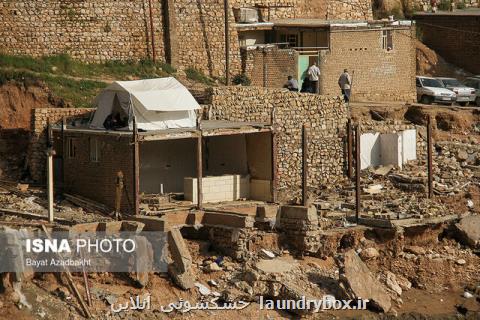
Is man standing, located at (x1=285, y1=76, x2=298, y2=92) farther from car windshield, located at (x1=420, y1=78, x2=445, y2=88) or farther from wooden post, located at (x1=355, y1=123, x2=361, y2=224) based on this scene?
car windshield, located at (x1=420, y1=78, x2=445, y2=88)

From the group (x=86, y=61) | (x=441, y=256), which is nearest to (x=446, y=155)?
(x=441, y=256)

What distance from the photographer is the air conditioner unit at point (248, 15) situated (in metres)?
52.7

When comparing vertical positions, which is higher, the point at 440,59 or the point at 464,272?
the point at 440,59

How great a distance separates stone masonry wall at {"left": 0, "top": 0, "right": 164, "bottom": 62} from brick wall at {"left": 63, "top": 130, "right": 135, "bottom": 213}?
254 inches

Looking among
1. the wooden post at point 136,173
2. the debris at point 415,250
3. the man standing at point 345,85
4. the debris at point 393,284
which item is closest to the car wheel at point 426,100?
the man standing at point 345,85

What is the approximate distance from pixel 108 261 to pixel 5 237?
2518mm

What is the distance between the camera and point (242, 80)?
50.5 meters

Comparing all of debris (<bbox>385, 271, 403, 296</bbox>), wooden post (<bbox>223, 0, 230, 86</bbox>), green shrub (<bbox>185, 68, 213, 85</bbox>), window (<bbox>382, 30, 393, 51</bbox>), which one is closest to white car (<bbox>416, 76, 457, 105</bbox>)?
window (<bbox>382, 30, 393, 51</bbox>)

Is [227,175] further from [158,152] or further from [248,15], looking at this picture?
[248,15]

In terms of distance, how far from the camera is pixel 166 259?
3741 centimetres

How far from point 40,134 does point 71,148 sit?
92 centimetres

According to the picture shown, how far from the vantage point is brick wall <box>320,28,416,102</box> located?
168 feet

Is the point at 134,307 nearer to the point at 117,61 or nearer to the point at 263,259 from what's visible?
the point at 263,259

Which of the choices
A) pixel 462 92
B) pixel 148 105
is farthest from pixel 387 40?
pixel 148 105
